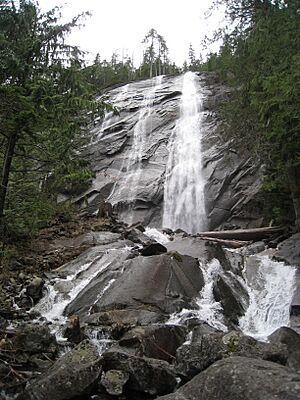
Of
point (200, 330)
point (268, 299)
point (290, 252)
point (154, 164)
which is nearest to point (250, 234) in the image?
point (290, 252)

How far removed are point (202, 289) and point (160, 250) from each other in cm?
182

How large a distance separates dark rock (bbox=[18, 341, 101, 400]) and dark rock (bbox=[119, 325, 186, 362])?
1135 mm

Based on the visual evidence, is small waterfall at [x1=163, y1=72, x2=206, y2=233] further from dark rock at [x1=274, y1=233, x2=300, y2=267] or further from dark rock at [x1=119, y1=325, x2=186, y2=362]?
dark rock at [x1=119, y1=325, x2=186, y2=362]

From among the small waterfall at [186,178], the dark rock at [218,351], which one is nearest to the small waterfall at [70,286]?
the dark rock at [218,351]

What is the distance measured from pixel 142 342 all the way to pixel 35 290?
4217 millimetres

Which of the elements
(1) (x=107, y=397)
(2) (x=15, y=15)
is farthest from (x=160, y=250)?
(2) (x=15, y=15)

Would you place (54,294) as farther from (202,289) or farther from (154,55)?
(154,55)

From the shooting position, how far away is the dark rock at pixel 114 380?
236 inches

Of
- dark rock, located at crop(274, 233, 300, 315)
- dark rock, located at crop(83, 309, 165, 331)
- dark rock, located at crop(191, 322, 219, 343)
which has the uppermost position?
dark rock, located at crop(274, 233, 300, 315)

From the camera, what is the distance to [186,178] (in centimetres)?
2130

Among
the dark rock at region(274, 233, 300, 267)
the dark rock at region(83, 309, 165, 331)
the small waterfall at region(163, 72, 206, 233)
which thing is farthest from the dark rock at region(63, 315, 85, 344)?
the small waterfall at region(163, 72, 206, 233)

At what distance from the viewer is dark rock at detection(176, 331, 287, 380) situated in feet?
20.9

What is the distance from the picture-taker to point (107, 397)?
19.5 ft

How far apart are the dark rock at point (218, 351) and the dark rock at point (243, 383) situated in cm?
144
